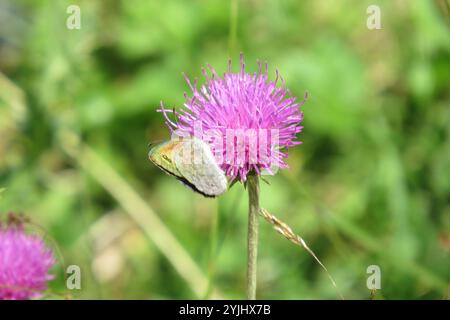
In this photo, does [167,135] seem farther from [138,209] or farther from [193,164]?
[193,164]

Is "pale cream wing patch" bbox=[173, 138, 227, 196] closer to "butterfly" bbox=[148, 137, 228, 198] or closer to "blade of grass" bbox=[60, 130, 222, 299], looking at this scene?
"butterfly" bbox=[148, 137, 228, 198]

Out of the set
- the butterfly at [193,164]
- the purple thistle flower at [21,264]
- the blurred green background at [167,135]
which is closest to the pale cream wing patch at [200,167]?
the butterfly at [193,164]

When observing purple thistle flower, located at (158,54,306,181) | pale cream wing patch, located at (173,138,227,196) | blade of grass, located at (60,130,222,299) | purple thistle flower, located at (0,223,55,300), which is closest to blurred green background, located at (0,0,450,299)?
blade of grass, located at (60,130,222,299)

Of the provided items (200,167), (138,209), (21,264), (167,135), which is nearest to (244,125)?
(200,167)

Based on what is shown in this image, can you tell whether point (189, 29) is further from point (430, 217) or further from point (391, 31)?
point (430, 217)

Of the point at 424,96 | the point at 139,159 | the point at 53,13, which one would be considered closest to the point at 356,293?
the point at 424,96

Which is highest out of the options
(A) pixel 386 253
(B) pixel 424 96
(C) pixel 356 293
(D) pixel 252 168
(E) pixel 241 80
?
(B) pixel 424 96

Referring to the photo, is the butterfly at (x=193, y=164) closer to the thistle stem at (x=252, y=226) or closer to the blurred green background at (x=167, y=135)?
the thistle stem at (x=252, y=226)
